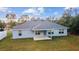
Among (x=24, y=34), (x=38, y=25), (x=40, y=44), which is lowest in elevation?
(x=40, y=44)

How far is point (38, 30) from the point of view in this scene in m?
2.56

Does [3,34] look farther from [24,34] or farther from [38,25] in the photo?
[38,25]

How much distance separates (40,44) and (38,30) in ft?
0.64

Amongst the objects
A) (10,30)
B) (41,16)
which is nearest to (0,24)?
(10,30)

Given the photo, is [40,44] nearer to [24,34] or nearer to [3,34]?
[24,34]

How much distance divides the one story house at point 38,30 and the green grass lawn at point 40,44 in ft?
0.23

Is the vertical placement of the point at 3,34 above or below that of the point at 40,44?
above

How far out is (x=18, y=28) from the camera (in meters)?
2.56

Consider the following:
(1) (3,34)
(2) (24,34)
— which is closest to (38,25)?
(2) (24,34)

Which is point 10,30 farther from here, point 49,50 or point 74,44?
point 74,44

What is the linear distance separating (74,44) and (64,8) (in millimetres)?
522

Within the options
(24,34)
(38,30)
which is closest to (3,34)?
(24,34)

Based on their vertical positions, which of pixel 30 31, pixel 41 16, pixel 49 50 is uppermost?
pixel 41 16

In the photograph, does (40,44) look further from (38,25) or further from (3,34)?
(3,34)
